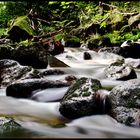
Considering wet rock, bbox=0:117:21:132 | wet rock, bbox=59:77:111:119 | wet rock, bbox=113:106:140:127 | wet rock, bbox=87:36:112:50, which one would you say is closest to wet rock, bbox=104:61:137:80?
wet rock, bbox=59:77:111:119

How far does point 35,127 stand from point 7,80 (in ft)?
8.21

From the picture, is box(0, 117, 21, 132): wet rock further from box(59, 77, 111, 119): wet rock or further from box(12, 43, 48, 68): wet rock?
box(12, 43, 48, 68): wet rock

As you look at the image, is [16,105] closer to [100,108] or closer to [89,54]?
[100,108]

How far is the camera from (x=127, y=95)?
349 cm

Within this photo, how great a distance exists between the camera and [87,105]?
11.9 ft

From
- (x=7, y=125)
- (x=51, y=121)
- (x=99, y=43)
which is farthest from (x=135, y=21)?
(x=7, y=125)

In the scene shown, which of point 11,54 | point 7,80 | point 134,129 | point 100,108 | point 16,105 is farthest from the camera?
point 11,54

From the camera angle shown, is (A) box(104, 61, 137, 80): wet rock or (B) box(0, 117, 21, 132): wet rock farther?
(A) box(104, 61, 137, 80): wet rock

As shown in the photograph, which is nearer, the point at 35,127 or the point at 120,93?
the point at 35,127

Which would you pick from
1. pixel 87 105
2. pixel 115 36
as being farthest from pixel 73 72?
pixel 115 36

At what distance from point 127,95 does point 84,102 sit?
50cm

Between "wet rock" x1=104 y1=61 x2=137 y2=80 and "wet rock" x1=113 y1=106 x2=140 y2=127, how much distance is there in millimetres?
2344

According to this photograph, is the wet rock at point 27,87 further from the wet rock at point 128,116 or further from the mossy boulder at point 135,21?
the mossy boulder at point 135,21

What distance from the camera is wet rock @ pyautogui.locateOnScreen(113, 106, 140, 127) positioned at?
3.24 metres
